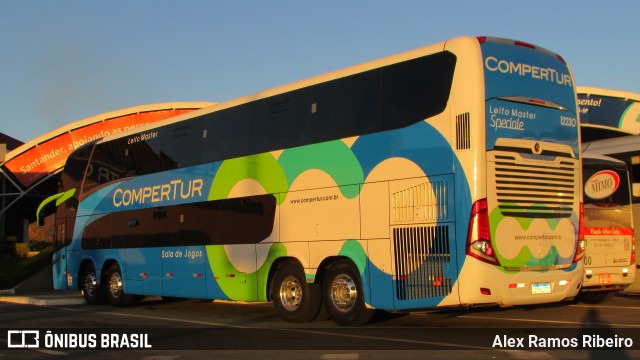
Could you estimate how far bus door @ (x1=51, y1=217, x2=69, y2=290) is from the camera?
21.0m

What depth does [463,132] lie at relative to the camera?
10.2 m

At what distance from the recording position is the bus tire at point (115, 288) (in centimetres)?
1869

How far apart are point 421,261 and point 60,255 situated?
14.0 meters

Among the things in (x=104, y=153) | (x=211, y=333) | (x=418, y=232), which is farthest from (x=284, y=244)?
(x=104, y=153)

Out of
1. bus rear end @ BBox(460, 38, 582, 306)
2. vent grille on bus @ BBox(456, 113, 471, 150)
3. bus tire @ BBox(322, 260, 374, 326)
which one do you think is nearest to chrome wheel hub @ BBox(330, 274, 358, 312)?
bus tire @ BBox(322, 260, 374, 326)

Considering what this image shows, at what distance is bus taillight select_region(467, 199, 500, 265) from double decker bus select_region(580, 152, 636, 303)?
16.1 ft

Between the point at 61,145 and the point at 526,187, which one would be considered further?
the point at 61,145

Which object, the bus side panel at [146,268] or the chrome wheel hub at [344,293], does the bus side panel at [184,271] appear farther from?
the chrome wheel hub at [344,293]

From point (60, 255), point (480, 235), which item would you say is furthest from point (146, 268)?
point (480, 235)

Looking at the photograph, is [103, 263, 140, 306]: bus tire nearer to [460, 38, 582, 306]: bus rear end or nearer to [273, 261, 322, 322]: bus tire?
[273, 261, 322, 322]: bus tire

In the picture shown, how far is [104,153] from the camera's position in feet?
63.7

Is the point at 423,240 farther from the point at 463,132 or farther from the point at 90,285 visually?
the point at 90,285

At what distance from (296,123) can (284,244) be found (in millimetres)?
2218

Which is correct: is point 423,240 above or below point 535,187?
below
